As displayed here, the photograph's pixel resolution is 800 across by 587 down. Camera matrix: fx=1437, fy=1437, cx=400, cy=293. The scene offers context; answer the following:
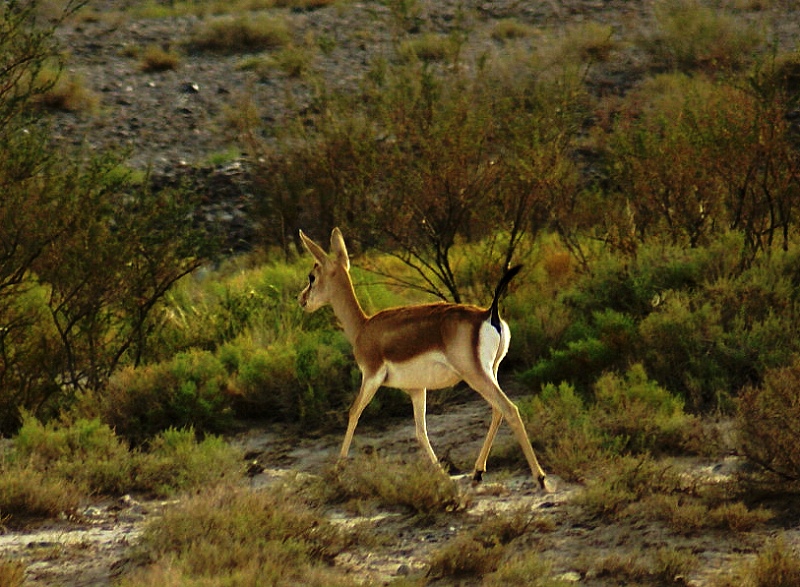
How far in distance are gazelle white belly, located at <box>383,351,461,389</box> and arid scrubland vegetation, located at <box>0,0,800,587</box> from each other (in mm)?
528

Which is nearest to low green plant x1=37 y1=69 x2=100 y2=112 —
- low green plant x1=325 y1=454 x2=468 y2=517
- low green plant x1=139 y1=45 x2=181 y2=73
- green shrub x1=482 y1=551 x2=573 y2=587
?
low green plant x1=139 y1=45 x2=181 y2=73

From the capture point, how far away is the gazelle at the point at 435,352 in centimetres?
890

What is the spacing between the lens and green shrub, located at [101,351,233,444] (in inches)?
462

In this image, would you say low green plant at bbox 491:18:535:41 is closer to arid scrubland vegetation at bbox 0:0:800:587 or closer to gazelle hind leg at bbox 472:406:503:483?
arid scrubland vegetation at bbox 0:0:800:587

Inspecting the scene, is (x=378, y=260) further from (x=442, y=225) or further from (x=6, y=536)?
(x=6, y=536)

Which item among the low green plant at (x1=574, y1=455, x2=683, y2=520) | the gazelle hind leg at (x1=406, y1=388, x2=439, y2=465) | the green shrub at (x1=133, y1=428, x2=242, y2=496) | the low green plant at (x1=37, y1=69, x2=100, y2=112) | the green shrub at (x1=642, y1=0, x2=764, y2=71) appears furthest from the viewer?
the low green plant at (x1=37, y1=69, x2=100, y2=112)

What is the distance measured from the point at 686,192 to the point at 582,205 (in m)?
2.75

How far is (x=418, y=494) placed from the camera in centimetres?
879

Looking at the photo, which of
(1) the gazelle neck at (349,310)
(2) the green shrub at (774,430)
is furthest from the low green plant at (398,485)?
(2) the green shrub at (774,430)

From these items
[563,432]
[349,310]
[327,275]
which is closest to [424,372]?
[349,310]

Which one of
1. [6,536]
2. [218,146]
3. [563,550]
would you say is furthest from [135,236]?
[218,146]

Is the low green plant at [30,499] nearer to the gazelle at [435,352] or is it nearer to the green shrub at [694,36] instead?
the gazelle at [435,352]

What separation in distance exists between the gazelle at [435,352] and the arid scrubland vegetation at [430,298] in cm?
49

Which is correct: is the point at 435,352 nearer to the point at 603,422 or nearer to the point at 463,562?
the point at 463,562
